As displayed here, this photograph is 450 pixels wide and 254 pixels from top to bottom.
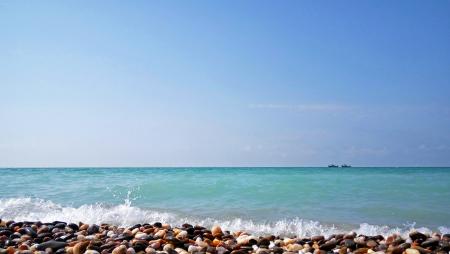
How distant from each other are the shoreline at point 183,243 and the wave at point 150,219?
169cm

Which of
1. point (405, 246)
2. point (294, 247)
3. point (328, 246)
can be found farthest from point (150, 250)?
point (405, 246)

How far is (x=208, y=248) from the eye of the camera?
4988 mm

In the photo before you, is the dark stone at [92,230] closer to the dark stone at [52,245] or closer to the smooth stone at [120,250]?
the dark stone at [52,245]

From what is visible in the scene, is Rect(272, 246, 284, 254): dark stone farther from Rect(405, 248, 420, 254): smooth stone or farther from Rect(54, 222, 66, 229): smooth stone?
Rect(54, 222, 66, 229): smooth stone

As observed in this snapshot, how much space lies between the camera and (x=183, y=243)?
5.30m

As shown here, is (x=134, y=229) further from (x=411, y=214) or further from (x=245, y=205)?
(x=411, y=214)

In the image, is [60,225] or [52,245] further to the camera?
[60,225]

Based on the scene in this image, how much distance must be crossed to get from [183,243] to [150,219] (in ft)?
12.0

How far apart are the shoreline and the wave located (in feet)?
5.54

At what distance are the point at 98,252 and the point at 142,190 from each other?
10419 mm

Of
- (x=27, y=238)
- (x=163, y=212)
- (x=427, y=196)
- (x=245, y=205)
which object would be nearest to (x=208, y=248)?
(x=27, y=238)

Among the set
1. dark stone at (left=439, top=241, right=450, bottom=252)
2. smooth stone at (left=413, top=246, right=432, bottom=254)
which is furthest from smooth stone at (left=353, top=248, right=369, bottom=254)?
dark stone at (left=439, top=241, right=450, bottom=252)

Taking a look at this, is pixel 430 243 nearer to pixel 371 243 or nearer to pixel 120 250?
pixel 371 243

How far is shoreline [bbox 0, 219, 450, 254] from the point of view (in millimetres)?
4910
